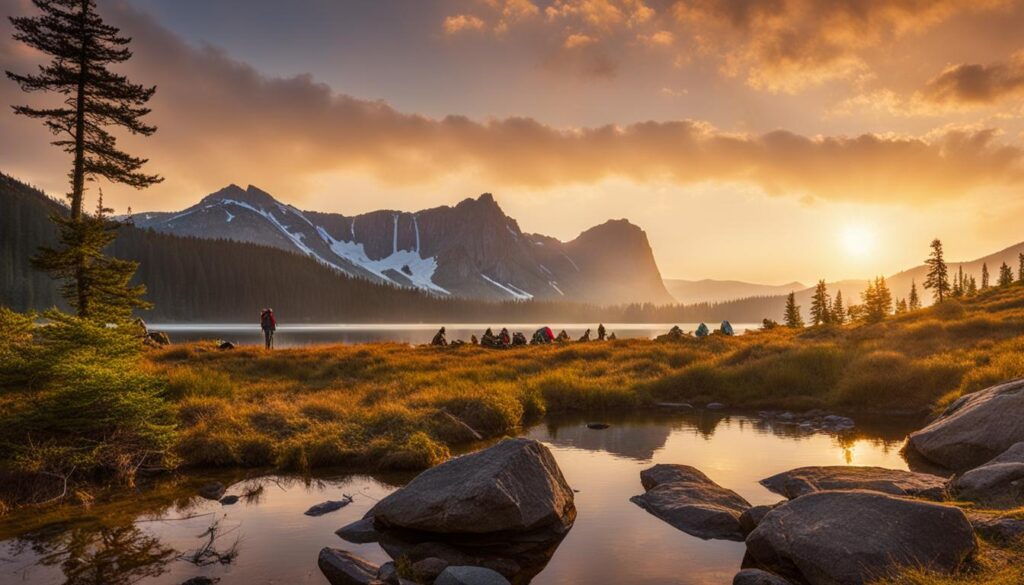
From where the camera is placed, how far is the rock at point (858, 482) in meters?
11.7

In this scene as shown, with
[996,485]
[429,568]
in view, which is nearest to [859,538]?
[996,485]

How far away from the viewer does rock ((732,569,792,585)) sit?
8398 millimetres

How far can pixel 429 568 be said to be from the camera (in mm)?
9188

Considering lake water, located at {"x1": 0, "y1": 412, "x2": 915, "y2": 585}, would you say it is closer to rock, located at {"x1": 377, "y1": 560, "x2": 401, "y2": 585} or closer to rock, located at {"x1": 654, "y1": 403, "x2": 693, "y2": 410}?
rock, located at {"x1": 377, "y1": 560, "x2": 401, "y2": 585}

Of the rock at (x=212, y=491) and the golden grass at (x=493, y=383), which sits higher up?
the golden grass at (x=493, y=383)

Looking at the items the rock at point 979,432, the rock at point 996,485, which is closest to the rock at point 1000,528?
the rock at point 996,485

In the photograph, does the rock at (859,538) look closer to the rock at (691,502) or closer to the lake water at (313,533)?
the lake water at (313,533)

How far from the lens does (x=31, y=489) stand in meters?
12.9

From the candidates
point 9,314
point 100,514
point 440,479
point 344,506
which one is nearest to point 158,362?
point 9,314

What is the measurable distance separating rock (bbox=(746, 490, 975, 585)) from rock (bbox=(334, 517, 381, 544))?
7.18 metres

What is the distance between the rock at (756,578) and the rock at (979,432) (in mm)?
9492

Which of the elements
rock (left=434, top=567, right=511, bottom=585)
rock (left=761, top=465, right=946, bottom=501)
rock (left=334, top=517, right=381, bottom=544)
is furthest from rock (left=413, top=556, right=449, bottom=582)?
rock (left=761, top=465, right=946, bottom=501)

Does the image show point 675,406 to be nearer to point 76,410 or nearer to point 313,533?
point 313,533

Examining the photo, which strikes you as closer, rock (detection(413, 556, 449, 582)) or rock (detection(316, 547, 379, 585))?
rock (detection(316, 547, 379, 585))
